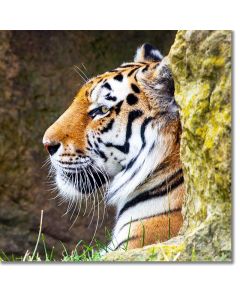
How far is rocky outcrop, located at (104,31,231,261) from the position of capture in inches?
162

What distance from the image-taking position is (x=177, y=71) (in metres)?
4.27

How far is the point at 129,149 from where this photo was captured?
4.57 m

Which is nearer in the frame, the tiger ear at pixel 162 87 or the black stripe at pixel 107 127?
the tiger ear at pixel 162 87

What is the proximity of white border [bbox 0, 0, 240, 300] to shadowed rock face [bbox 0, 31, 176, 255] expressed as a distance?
1.12m

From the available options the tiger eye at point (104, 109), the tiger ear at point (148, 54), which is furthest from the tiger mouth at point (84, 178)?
the tiger ear at point (148, 54)

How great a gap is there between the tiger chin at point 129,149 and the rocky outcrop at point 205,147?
0.70 ft

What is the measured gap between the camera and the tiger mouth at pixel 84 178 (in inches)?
180

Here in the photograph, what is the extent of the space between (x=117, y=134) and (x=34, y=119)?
5.13 feet

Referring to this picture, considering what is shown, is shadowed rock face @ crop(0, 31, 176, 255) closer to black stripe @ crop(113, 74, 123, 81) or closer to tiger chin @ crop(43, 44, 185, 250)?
black stripe @ crop(113, 74, 123, 81)

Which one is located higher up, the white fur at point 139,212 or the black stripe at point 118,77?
the black stripe at point 118,77
